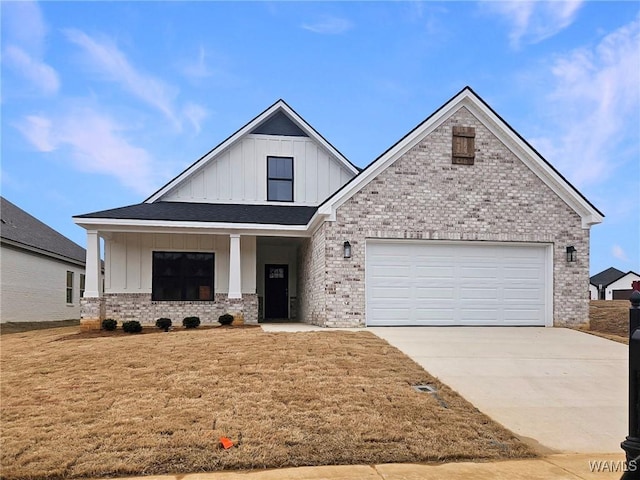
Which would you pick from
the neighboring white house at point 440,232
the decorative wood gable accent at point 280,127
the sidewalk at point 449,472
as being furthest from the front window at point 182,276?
the sidewalk at point 449,472

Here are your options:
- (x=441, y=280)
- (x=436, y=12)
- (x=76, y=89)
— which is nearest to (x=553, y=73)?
(x=436, y=12)

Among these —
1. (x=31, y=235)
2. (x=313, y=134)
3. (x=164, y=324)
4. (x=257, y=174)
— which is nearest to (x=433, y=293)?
(x=164, y=324)

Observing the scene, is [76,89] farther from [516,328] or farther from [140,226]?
[516,328]

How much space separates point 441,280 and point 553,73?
21.7ft

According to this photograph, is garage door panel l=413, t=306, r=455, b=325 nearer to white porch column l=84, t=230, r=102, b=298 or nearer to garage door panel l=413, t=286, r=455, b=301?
garage door panel l=413, t=286, r=455, b=301

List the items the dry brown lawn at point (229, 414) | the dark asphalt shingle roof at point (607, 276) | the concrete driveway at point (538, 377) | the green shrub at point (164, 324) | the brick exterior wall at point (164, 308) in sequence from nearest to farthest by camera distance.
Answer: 1. the dry brown lawn at point (229, 414)
2. the concrete driveway at point (538, 377)
3. the green shrub at point (164, 324)
4. the brick exterior wall at point (164, 308)
5. the dark asphalt shingle roof at point (607, 276)

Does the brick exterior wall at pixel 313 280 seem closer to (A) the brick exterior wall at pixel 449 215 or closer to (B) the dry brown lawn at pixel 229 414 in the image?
(A) the brick exterior wall at pixel 449 215

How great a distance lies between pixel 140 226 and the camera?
15.8 m

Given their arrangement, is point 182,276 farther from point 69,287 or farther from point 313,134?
point 69,287

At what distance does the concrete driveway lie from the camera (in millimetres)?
6336

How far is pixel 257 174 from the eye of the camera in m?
19.0

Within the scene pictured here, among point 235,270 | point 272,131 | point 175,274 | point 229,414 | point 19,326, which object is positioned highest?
point 272,131

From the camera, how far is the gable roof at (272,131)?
60.2ft

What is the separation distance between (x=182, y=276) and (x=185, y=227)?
245cm
